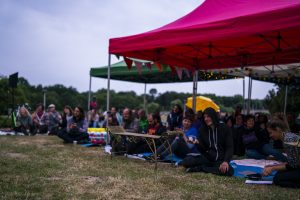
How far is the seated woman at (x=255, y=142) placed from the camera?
282 inches

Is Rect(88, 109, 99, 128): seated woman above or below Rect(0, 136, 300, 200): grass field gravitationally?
above

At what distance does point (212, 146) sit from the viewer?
18.8 ft

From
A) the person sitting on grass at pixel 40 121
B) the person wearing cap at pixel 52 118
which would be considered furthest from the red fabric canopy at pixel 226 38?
the person sitting on grass at pixel 40 121

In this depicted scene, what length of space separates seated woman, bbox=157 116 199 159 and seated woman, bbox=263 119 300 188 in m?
1.92

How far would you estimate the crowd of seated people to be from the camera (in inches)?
186

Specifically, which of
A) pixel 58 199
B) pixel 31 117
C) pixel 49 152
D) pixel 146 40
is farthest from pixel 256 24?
pixel 31 117

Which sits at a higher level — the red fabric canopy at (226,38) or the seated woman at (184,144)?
the red fabric canopy at (226,38)

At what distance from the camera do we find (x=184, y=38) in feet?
20.4

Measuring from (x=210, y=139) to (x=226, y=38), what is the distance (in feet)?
5.60

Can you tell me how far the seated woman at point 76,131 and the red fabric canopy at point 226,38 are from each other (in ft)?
9.04

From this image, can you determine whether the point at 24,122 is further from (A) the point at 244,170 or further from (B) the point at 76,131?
(A) the point at 244,170

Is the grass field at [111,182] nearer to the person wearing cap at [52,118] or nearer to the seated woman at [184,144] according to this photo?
the seated woman at [184,144]

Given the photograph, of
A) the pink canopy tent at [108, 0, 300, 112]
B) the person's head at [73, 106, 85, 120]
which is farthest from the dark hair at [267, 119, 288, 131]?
the person's head at [73, 106, 85, 120]

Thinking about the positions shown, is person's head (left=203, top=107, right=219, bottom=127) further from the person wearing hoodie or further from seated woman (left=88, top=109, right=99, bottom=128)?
seated woman (left=88, top=109, right=99, bottom=128)
